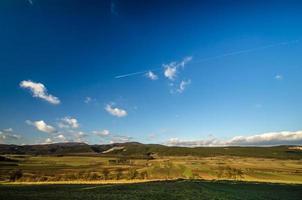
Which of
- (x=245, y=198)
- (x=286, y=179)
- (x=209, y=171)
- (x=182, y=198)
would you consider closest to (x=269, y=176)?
(x=286, y=179)

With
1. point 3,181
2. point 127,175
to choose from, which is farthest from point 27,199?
point 127,175

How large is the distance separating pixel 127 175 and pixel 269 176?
163 feet

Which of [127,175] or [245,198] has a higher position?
[127,175]

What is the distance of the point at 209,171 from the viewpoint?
134m

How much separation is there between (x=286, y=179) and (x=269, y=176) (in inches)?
293

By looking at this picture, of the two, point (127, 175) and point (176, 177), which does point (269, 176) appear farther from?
point (127, 175)

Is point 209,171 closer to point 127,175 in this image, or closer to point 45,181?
point 127,175

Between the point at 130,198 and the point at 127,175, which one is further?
the point at 127,175

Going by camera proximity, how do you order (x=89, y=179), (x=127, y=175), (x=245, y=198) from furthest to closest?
(x=127, y=175) → (x=89, y=179) → (x=245, y=198)

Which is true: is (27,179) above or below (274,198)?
above

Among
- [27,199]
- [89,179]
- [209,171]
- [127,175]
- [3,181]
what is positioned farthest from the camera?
[209,171]

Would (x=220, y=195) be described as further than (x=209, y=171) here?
No

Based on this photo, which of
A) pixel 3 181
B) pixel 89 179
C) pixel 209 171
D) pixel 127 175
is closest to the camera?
pixel 3 181

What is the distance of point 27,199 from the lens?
62.2 metres
